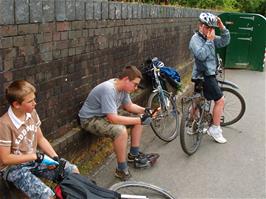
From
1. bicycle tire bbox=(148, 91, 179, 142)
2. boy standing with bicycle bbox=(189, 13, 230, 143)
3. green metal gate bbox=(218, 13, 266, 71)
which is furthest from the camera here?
green metal gate bbox=(218, 13, 266, 71)

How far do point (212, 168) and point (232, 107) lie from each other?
73.9 inches

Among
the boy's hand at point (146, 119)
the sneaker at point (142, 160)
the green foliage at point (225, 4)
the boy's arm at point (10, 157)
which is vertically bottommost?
the sneaker at point (142, 160)

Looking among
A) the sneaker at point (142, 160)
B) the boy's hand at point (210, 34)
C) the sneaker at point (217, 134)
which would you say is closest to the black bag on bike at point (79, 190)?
the sneaker at point (142, 160)

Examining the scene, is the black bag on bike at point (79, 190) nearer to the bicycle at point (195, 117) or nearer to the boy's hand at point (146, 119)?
the boy's hand at point (146, 119)

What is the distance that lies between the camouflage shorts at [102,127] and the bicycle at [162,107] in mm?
1434

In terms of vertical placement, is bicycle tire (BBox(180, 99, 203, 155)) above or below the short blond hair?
below

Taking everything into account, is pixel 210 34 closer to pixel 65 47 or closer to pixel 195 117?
pixel 195 117

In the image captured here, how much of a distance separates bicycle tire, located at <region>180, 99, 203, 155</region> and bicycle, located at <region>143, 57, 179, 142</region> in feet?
1.60

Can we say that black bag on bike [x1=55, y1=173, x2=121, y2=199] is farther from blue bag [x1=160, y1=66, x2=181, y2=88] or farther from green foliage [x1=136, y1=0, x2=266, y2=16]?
green foliage [x1=136, y1=0, x2=266, y2=16]

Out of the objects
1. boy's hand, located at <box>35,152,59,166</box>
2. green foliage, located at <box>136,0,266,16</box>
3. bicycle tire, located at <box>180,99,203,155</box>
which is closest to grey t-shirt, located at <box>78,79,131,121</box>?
bicycle tire, located at <box>180,99,203,155</box>

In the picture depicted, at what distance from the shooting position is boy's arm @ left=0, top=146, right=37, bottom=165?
3.08 meters

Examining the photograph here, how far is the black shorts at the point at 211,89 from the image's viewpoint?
5.88m

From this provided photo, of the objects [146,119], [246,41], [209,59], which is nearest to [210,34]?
[209,59]

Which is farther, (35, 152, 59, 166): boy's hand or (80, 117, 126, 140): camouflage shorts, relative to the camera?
(80, 117, 126, 140): camouflage shorts
